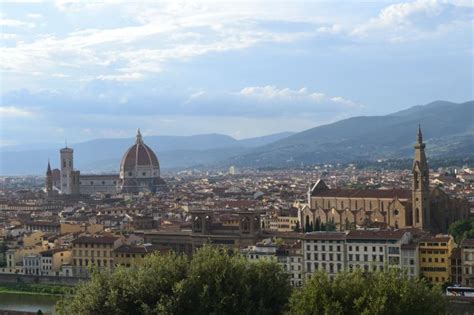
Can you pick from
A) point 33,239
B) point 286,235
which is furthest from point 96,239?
point 286,235

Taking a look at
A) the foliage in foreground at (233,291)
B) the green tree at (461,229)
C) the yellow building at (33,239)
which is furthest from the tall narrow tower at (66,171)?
the foliage in foreground at (233,291)

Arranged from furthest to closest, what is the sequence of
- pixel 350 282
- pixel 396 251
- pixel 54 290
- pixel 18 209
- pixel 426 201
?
pixel 18 209, pixel 426 201, pixel 54 290, pixel 396 251, pixel 350 282

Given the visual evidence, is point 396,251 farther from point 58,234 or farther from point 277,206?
point 277,206

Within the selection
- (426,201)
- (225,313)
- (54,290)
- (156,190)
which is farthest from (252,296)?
(156,190)

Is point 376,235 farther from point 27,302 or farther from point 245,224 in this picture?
point 27,302

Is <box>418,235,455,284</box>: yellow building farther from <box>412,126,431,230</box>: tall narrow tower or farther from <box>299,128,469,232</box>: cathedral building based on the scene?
<box>412,126,431,230</box>: tall narrow tower

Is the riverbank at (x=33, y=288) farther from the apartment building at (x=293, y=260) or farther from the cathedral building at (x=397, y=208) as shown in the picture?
the cathedral building at (x=397, y=208)
